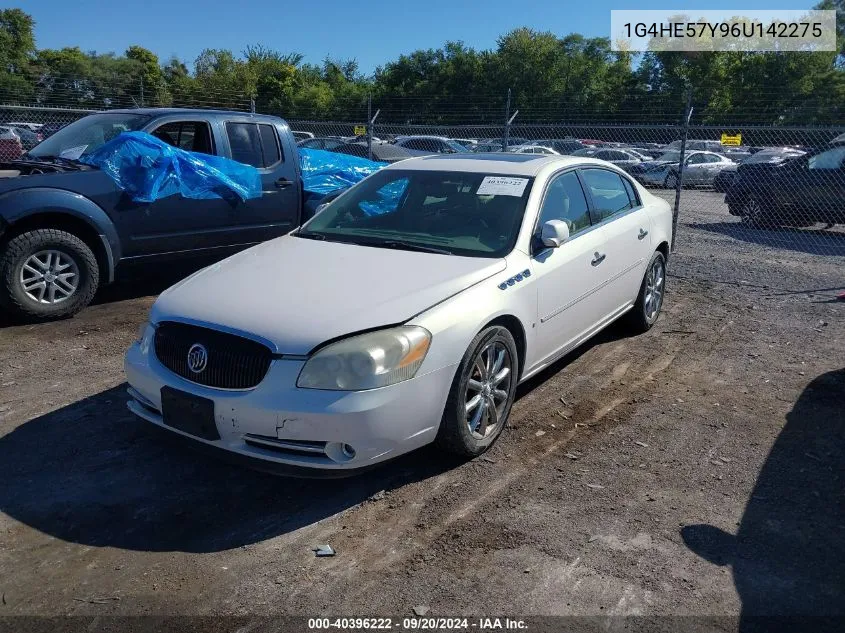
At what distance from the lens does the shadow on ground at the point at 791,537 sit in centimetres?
292

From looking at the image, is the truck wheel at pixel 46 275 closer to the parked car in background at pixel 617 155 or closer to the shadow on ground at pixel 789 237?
the shadow on ground at pixel 789 237

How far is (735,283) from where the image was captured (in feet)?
28.1

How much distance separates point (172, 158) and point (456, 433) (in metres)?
4.32

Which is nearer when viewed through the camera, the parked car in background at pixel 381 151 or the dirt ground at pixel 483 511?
the dirt ground at pixel 483 511

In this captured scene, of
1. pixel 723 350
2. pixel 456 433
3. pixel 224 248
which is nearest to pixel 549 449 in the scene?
pixel 456 433

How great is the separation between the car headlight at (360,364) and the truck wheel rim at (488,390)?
521 millimetres

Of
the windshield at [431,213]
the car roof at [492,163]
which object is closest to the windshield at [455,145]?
the car roof at [492,163]

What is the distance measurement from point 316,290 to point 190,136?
4.23m

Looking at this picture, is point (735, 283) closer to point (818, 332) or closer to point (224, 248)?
point (818, 332)

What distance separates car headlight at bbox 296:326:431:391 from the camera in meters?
3.35

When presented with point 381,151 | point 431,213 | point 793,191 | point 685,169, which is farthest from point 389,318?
point 685,169

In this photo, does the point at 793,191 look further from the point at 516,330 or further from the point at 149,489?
the point at 149,489

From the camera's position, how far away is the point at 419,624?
277 centimetres

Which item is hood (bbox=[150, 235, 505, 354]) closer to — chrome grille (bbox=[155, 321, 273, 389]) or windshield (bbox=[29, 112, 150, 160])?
chrome grille (bbox=[155, 321, 273, 389])
